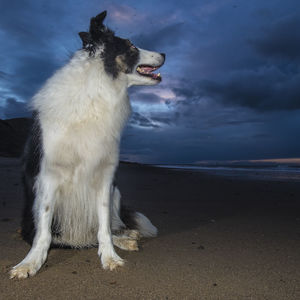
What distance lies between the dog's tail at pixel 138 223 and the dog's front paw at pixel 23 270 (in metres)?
1.44

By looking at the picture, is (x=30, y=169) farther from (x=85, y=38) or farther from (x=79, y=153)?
(x=85, y=38)

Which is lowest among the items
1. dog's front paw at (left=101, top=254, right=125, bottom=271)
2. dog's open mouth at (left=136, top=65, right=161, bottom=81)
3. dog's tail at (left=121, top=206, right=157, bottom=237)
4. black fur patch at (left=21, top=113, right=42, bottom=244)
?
dog's front paw at (left=101, top=254, right=125, bottom=271)

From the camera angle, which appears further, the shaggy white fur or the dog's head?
the dog's head

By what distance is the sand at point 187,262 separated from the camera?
2.21m

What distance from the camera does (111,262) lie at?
108 inches

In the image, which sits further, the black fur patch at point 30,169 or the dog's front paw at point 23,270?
the black fur patch at point 30,169

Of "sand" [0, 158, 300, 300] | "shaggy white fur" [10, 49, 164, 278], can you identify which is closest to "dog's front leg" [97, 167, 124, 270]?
"shaggy white fur" [10, 49, 164, 278]

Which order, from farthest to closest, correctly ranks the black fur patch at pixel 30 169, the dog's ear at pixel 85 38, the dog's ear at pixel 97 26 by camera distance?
the dog's ear at pixel 85 38 < the dog's ear at pixel 97 26 < the black fur patch at pixel 30 169

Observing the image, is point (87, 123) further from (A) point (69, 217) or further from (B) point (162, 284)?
(B) point (162, 284)

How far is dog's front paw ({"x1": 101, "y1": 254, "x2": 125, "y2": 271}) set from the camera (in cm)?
270

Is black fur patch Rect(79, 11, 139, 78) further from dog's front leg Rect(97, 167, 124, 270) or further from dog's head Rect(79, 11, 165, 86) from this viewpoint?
dog's front leg Rect(97, 167, 124, 270)

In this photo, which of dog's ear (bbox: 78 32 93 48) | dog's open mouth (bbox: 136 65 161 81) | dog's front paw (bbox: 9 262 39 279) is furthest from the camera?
dog's open mouth (bbox: 136 65 161 81)

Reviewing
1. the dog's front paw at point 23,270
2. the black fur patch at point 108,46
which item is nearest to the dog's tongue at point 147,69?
the black fur patch at point 108,46

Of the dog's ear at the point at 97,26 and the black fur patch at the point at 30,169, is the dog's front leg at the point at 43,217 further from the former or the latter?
the dog's ear at the point at 97,26
